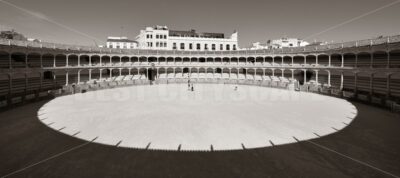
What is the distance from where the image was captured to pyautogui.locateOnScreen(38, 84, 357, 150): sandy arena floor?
1252 cm

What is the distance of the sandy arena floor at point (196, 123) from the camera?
1252cm

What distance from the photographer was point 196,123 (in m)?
16.4

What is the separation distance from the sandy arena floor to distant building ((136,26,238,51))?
44172 millimetres

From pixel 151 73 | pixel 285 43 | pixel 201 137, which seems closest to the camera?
pixel 201 137

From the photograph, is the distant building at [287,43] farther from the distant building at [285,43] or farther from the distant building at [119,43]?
the distant building at [119,43]

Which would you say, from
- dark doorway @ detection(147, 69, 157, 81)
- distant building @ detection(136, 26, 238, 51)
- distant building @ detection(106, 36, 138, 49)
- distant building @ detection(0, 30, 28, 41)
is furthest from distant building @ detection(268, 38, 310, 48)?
distant building @ detection(0, 30, 28, 41)

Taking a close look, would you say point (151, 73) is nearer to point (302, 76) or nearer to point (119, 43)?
point (119, 43)

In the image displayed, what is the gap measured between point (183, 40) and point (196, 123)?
53831mm

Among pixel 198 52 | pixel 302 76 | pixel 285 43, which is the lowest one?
pixel 302 76

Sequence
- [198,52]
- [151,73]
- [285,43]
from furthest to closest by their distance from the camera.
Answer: [285,43]
[198,52]
[151,73]

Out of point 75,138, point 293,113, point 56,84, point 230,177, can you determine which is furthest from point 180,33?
point 230,177

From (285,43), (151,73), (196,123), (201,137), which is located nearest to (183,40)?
(151,73)

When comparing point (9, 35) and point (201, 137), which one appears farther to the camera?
point (9, 35)

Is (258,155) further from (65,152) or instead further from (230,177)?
(65,152)
